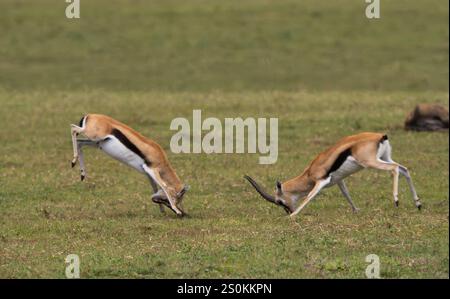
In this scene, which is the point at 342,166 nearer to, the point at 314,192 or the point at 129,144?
the point at 314,192

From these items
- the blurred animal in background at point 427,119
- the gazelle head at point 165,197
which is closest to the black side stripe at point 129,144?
the gazelle head at point 165,197

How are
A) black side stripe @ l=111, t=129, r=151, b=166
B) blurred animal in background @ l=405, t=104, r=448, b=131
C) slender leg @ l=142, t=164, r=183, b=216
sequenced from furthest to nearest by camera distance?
blurred animal in background @ l=405, t=104, r=448, b=131 < black side stripe @ l=111, t=129, r=151, b=166 < slender leg @ l=142, t=164, r=183, b=216

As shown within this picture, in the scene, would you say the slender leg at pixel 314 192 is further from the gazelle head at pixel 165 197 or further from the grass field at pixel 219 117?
the gazelle head at pixel 165 197

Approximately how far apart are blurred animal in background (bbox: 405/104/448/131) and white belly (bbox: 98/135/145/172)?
339 inches

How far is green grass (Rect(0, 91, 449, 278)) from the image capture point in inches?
421

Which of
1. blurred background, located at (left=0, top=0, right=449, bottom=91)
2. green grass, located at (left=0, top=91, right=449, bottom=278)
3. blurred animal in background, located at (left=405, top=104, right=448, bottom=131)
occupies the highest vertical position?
blurred background, located at (left=0, top=0, right=449, bottom=91)

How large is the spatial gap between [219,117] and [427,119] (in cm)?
425

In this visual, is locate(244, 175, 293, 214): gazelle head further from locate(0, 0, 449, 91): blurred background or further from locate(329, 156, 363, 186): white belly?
locate(0, 0, 449, 91): blurred background

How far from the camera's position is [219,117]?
76.0ft

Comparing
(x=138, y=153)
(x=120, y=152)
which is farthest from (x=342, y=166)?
(x=120, y=152)

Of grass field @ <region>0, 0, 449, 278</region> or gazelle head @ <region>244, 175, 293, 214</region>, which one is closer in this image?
grass field @ <region>0, 0, 449, 278</region>

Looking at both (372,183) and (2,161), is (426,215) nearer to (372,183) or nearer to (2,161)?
(372,183)

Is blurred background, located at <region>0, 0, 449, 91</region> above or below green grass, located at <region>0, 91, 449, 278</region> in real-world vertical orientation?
above

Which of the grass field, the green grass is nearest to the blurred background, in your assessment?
the grass field
